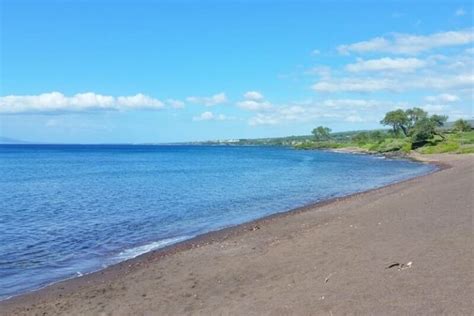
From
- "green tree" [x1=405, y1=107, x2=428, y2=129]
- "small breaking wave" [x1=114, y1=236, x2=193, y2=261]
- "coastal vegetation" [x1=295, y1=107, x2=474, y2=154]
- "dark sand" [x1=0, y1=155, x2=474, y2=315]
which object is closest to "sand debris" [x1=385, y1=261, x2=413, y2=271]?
"dark sand" [x1=0, y1=155, x2=474, y2=315]

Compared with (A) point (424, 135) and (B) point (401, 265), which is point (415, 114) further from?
(B) point (401, 265)

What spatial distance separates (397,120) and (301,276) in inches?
6535

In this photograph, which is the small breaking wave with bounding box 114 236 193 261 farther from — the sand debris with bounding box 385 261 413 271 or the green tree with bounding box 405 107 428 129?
the green tree with bounding box 405 107 428 129

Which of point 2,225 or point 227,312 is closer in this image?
point 227,312

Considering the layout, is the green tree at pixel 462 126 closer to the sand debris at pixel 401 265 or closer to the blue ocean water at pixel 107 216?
the blue ocean water at pixel 107 216

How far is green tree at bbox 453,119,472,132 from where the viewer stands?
15638cm

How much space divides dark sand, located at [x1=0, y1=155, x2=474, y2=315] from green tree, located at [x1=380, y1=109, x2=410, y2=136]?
15570cm

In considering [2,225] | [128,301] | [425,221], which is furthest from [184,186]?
[128,301]

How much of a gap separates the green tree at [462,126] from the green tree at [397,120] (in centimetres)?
1603

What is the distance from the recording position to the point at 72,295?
1331cm

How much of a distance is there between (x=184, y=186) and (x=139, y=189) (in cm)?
479

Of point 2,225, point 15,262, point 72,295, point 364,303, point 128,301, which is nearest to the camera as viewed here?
point 364,303

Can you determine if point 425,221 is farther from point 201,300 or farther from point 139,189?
point 139,189

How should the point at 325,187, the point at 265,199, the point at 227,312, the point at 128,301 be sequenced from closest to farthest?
the point at 227,312 < the point at 128,301 < the point at 265,199 < the point at 325,187
